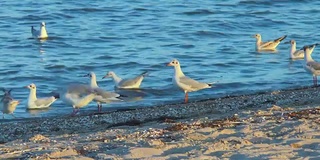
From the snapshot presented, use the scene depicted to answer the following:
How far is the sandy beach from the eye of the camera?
305 inches

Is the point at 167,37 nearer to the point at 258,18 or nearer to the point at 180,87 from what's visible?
the point at 258,18

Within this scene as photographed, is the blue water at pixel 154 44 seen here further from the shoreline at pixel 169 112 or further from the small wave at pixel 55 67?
the shoreline at pixel 169 112

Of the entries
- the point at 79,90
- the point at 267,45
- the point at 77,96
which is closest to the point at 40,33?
the point at 267,45

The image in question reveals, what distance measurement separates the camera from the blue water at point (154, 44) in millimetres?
16469

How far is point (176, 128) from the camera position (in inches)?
369

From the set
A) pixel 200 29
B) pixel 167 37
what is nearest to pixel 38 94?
pixel 167 37

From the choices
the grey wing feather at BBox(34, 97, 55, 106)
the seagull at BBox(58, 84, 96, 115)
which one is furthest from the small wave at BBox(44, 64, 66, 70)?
the seagull at BBox(58, 84, 96, 115)

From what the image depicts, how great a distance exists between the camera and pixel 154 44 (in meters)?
21.1

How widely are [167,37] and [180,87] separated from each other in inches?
312

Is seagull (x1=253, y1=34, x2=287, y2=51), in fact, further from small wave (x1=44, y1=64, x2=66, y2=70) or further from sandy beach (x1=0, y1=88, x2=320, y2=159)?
sandy beach (x1=0, y1=88, x2=320, y2=159)

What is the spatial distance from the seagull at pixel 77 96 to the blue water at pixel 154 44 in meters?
0.76

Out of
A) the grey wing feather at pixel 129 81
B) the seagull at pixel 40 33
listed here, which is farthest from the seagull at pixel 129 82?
the seagull at pixel 40 33

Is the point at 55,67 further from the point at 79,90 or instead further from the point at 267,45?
the point at 267,45

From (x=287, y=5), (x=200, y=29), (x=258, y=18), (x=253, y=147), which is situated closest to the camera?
(x=253, y=147)
